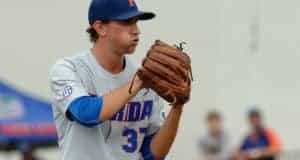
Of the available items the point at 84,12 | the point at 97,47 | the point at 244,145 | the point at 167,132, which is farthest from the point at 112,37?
the point at 84,12

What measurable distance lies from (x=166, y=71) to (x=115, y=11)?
1.46 ft

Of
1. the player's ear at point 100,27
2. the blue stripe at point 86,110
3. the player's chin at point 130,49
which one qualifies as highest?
the player's ear at point 100,27

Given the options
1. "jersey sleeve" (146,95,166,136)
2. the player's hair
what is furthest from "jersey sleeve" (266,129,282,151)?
the player's hair

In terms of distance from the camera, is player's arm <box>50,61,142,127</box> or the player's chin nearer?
player's arm <box>50,61,142,127</box>

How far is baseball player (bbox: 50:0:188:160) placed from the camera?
617 centimetres

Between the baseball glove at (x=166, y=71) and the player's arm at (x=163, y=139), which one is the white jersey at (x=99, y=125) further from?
the baseball glove at (x=166, y=71)

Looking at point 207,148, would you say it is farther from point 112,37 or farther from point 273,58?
point 112,37

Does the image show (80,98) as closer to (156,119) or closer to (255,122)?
(156,119)

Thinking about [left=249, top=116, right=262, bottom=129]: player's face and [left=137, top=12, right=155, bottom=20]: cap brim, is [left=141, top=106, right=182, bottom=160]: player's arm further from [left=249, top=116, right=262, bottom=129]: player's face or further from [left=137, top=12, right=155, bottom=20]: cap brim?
[left=249, top=116, right=262, bottom=129]: player's face

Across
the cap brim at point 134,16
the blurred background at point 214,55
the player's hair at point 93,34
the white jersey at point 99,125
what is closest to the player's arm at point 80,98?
the white jersey at point 99,125

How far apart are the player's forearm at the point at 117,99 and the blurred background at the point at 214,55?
10.3 meters

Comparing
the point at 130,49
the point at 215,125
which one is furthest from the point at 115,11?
the point at 215,125

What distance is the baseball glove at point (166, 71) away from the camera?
19.8 ft

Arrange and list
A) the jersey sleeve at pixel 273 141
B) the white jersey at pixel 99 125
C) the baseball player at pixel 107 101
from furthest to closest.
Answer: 1. the jersey sleeve at pixel 273 141
2. the white jersey at pixel 99 125
3. the baseball player at pixel 107 101
